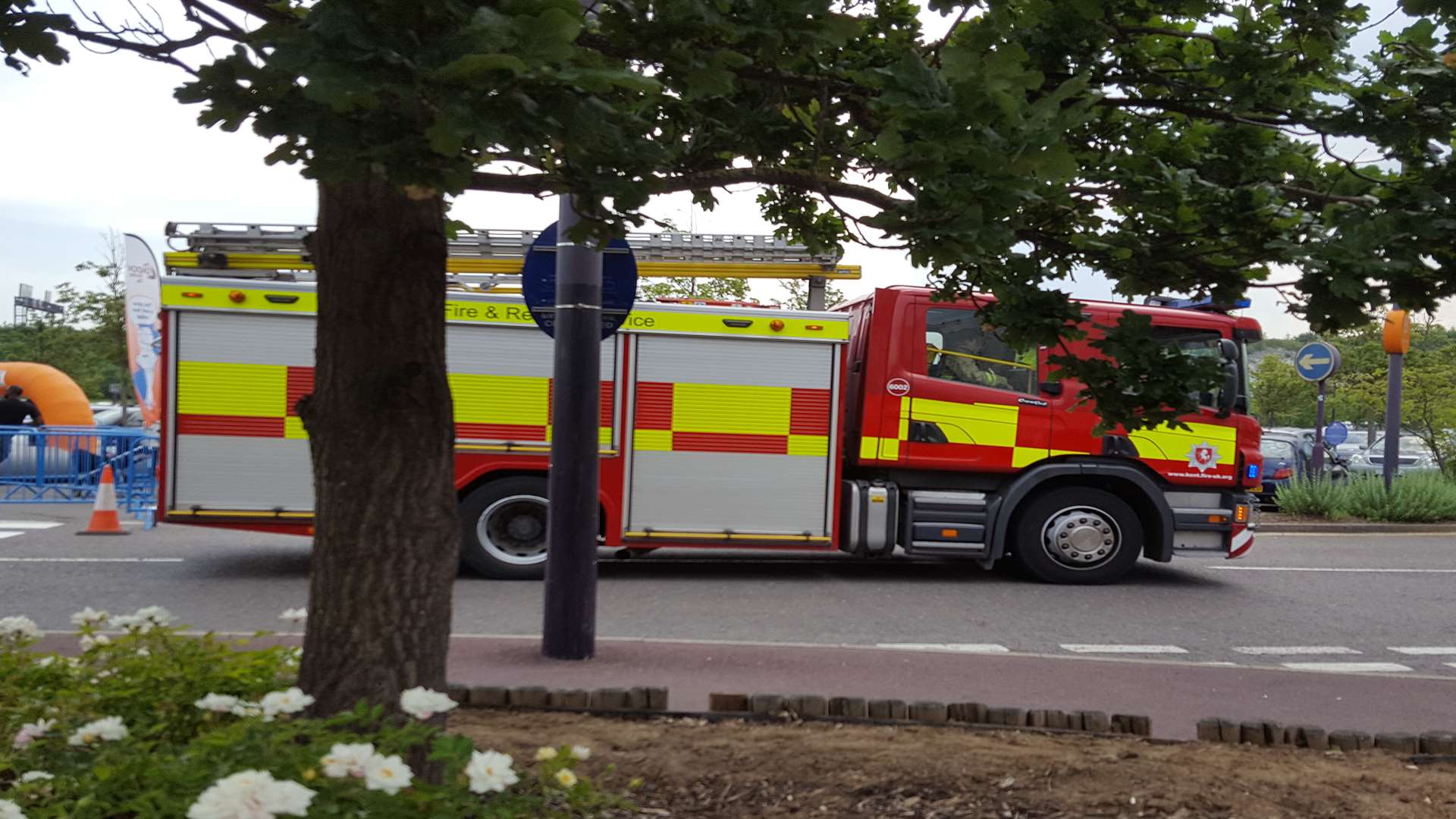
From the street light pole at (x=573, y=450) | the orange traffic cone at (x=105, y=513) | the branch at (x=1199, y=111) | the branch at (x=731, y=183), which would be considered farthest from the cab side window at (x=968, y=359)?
the orange traffic cone at (x=105, y=513)

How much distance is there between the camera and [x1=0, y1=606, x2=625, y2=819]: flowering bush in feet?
8.04

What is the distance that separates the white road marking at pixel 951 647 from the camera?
7184 mm

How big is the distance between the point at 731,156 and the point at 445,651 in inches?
71.9

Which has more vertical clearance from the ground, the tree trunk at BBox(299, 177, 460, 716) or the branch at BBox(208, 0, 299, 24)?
the branch at BBox(208, 0, 299, 24)

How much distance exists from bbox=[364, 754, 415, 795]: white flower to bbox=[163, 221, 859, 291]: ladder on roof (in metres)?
9.07

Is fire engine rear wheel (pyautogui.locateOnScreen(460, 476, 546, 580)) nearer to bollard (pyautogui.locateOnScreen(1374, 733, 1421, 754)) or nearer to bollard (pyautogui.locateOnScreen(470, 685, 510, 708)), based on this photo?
bollard (pyautogui.locateOnScreen(470, 685, 510, 708))

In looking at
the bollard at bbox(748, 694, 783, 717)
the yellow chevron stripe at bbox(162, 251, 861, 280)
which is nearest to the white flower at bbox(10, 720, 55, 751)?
the bollard at bbox(748, 694, 783, 717)

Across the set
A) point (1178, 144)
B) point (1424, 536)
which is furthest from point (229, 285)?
point (1424, 536)

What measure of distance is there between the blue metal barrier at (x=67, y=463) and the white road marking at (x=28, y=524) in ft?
5.01

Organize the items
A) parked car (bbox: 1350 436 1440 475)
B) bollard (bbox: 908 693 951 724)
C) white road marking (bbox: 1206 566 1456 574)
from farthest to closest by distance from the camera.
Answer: parked car (bbox: 1350 436 1440 475)
white road marking (bbox: 1206 566 1456 574)
bollard (bbox: 908 693 951 724)

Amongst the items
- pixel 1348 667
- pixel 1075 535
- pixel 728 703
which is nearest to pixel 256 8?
pixel 728 703

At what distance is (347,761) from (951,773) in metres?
2.16

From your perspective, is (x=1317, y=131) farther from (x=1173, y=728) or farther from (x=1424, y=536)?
(x=1424, y=536)

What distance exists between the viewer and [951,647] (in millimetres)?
7469
